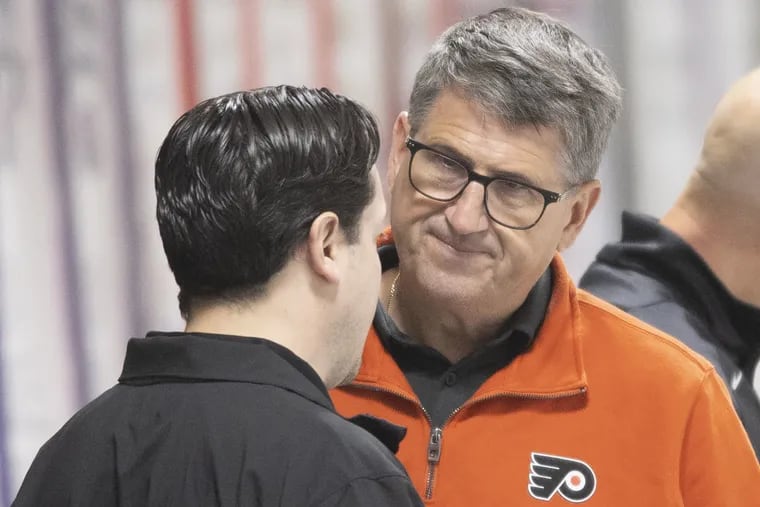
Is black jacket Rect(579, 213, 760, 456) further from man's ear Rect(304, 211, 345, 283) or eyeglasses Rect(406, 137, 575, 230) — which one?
man's ear Rect(304, 211, 345, 283)

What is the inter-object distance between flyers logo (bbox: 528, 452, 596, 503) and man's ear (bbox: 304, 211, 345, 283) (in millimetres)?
472

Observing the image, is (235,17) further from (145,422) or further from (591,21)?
(145,422)

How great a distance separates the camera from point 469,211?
1.47 metres

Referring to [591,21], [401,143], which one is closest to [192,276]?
[401,143]

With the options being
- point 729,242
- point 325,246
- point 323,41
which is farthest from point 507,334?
point 323,41

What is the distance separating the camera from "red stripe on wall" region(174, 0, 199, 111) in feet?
8.55

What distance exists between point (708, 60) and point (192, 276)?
190cm

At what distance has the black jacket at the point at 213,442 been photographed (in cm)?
102

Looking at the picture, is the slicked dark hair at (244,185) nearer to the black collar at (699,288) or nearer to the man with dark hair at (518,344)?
the man with dark hair at (518,344)

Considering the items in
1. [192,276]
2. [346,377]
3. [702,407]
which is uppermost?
[192,276]

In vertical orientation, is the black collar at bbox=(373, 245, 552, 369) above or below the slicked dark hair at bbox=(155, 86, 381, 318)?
below

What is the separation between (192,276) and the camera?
1142 mm

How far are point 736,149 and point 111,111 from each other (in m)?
1.35

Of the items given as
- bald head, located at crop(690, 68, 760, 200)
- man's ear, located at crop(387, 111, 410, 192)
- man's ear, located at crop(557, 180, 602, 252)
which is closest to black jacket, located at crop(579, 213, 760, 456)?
bald head, located at crop(690, 68, 760, 200)
